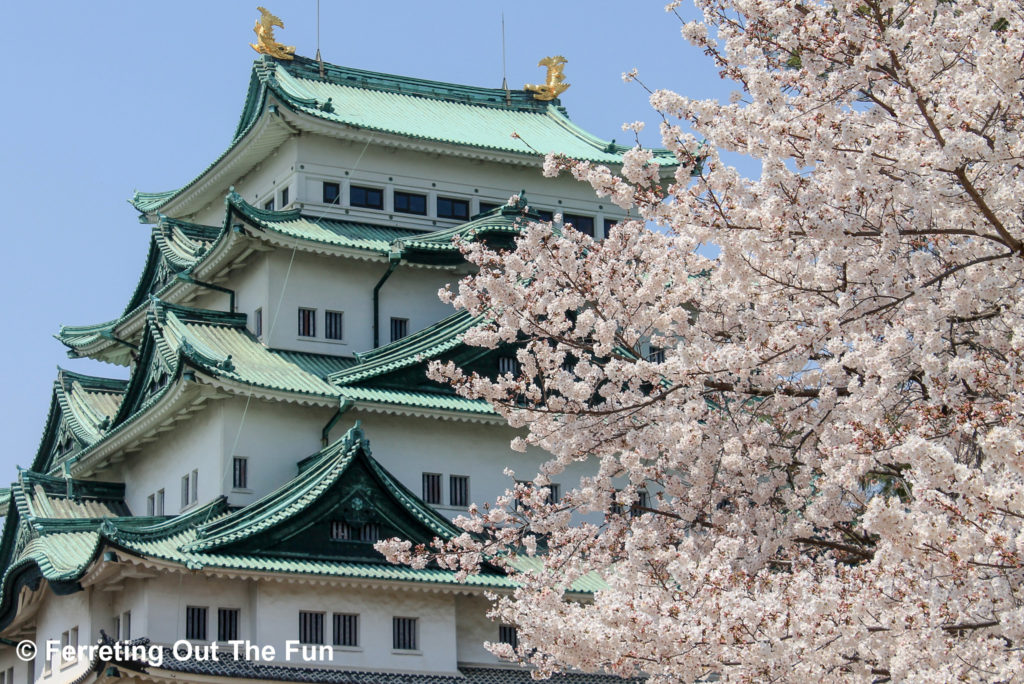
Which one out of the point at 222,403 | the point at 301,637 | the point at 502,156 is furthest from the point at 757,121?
the point at 502,156

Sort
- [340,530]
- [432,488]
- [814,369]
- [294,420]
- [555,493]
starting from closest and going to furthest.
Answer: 1. [814,369]
2. [340,530]
3. [294,420]
4. [432,488]
5. [555,493]

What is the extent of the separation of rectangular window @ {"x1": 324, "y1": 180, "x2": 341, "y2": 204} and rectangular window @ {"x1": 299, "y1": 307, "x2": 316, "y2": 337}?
3301 millimetres

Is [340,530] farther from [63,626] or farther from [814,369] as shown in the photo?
[814,369]

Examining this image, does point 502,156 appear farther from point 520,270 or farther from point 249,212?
point 520,270

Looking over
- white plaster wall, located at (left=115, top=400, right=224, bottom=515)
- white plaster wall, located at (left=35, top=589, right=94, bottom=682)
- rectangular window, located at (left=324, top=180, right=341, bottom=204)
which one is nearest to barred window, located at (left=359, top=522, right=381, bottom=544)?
white plaster wall, located at (left=115, top=400, right=224, bottom=515)

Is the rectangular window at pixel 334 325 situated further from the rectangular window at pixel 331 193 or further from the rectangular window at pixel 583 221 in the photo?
the rectangular window at pixel 583 221

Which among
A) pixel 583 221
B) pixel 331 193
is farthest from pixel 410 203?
pixel 583 221

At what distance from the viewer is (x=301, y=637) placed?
28484 millimetres

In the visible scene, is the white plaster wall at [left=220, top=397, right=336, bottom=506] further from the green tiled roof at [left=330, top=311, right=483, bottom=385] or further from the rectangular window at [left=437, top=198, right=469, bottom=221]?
the rectangular window at [left=437, top=198, right=469, bottom=221]

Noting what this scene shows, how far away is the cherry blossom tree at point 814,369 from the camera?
35.2 feet

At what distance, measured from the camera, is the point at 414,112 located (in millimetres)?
39688

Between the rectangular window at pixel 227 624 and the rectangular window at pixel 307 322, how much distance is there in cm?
807

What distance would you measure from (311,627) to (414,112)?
1655 centimetres

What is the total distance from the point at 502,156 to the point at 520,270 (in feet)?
72.0
